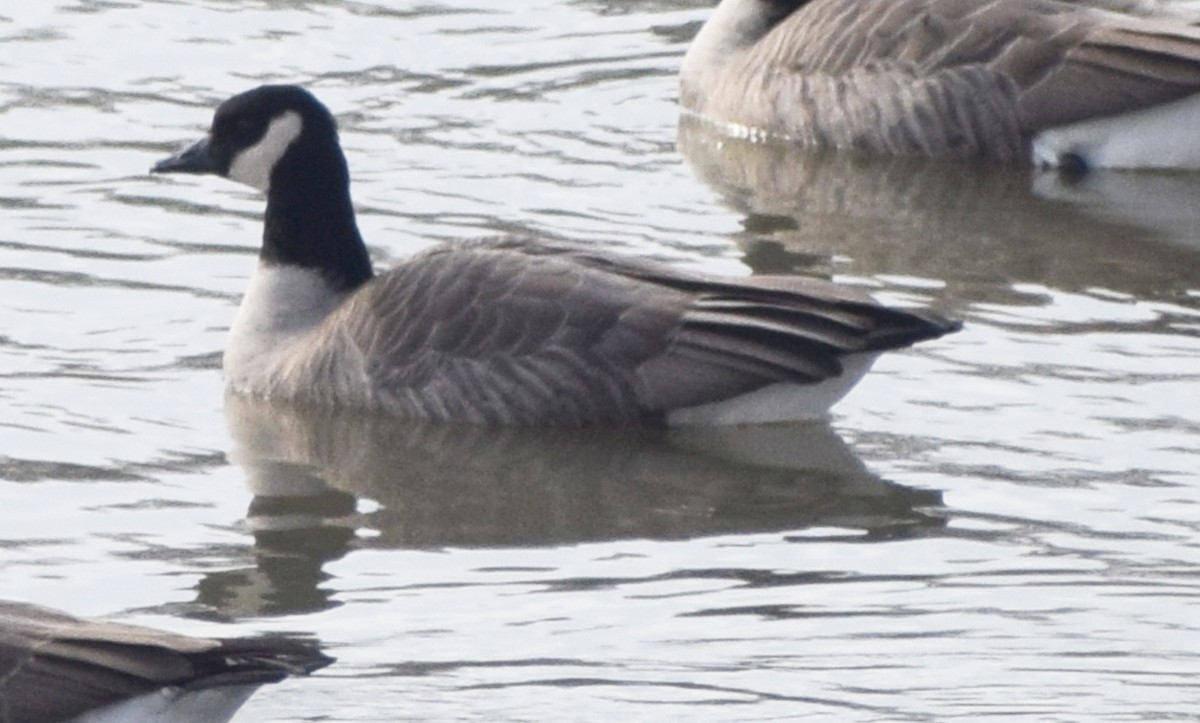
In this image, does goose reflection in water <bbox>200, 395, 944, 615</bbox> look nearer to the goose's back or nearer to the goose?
the goose's back

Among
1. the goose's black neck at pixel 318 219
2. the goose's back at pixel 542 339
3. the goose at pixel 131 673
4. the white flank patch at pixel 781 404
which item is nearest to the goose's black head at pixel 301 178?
the goose's black neck at pixel 318 219

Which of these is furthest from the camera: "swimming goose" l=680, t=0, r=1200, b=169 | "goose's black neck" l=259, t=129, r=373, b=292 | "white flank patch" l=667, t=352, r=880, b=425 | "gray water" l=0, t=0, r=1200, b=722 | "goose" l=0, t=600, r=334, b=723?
"swimming goose" l=680, t=0, r=1200, b=169

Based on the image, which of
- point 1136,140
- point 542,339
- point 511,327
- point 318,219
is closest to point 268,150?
point 318,219

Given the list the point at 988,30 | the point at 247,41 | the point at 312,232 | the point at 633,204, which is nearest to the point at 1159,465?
the point at 312,232

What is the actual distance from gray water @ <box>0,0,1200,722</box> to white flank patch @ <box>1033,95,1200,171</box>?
0.36ft

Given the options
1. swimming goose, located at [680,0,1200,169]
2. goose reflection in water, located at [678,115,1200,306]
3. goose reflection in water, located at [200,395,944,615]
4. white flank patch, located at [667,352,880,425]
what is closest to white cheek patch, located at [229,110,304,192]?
goose reflection in water, located at [200,395,944,615]

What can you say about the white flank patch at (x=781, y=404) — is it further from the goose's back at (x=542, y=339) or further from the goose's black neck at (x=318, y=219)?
the goose's black neck at (x=318, y=219)

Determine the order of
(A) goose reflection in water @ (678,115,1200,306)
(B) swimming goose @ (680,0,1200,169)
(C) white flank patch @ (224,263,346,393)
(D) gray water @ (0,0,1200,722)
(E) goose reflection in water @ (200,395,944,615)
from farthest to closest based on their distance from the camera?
(B) swimming goose @ (680,0,1200,169) < (A) goose reflection in water @ (678,115,1200,306) < (C) white flank patch @ (224,263,346,393) < (E) goose reflection in water @ (200,395,944,615) < (D) gray water @ (0,0,1200,722)

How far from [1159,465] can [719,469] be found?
1535 millimetres

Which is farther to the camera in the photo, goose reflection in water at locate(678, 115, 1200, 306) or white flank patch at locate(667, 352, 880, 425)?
goose reflection in water at locate(678, 115, 1200, 306)

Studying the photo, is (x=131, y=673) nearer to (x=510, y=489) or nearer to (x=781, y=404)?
(x=510, y=489)

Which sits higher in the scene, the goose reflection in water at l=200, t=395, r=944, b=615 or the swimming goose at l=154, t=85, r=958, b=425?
the swimming goose at l=154, t=85, r=958, b=425

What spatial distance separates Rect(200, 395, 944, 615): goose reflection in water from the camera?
985 centimetres

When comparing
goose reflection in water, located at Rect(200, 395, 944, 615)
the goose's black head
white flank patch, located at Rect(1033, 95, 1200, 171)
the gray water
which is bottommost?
goose reflection in water, located at Rect(200, 395, 944, 615)
